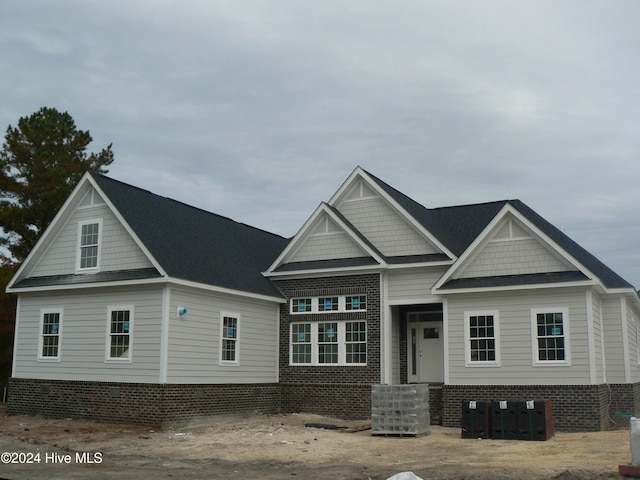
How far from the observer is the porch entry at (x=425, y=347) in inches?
957

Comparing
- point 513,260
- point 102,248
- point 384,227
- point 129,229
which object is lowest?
point 513,260

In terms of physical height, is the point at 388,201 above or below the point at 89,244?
above

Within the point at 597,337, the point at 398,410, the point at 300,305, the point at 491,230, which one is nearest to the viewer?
the point at 398,410

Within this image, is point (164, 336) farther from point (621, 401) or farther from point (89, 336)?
point (621, 401)

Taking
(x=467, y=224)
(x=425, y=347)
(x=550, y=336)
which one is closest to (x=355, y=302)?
(x=425, y=347)

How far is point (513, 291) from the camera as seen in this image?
20.9 meters

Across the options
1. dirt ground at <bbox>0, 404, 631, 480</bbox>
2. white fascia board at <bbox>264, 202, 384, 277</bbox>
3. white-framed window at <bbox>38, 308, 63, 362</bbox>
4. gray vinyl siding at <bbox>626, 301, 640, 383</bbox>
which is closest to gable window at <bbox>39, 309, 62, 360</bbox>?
white-framed window at <bbox>38, 308, 63, 362</bbox>

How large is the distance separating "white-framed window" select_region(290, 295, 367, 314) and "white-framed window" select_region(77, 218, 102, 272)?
Result: 6.95 meters

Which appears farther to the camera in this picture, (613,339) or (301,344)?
(301,344)

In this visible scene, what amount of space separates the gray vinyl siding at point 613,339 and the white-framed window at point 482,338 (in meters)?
4.16

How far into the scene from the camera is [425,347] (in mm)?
24609

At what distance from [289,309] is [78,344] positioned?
7238mm

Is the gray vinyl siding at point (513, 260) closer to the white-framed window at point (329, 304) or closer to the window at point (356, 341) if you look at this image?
Answer: the white-framed window at point (329, 304)

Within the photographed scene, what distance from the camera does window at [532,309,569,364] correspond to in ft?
66.1
